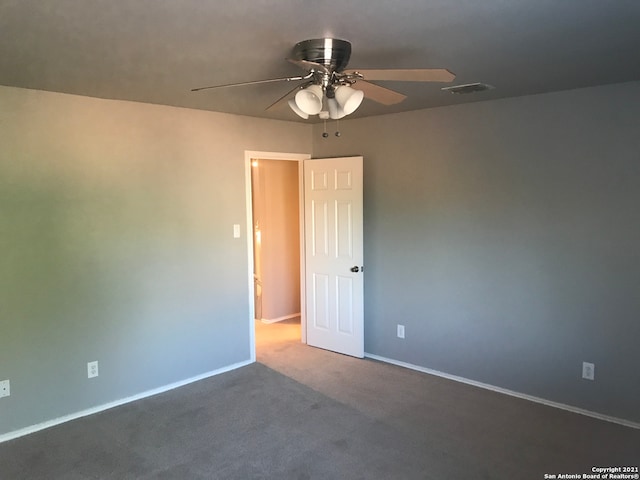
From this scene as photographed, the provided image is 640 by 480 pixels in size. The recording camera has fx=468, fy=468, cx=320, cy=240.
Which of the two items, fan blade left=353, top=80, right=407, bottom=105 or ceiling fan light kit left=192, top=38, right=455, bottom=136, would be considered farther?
fan blade left=353, top=80, right=407, bottom=105

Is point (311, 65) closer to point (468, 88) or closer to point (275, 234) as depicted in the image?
point (468, 88)

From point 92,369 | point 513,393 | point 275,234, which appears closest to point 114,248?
point 92,369

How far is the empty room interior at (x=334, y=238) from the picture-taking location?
2260mm

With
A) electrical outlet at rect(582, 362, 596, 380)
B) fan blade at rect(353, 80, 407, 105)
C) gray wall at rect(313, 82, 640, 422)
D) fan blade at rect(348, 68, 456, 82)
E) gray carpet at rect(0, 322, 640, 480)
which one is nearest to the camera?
A: fan blade at rect(348, 68, 456, 82)

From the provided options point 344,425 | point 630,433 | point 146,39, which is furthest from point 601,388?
point 146,39

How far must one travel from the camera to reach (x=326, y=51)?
221cm

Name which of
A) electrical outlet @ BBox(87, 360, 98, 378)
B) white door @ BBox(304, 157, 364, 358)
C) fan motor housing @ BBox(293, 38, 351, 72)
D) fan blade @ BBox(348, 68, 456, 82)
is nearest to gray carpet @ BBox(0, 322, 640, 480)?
electrical outlet @ BBox(87, 360, 98, 378)

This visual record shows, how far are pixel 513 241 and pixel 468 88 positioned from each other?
1276mm

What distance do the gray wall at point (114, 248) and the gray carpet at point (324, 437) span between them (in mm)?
323

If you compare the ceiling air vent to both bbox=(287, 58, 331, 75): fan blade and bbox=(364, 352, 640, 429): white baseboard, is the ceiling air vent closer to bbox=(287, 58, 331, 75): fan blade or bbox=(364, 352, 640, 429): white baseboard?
bbox=(287, 58, 331, 75): fan blade

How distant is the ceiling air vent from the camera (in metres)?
3.15

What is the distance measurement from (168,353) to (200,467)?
1358mm

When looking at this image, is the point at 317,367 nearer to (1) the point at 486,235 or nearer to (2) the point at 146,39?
(1) the point at 486,235

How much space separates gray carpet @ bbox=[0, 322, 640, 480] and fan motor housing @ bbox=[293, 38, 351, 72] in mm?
2280
